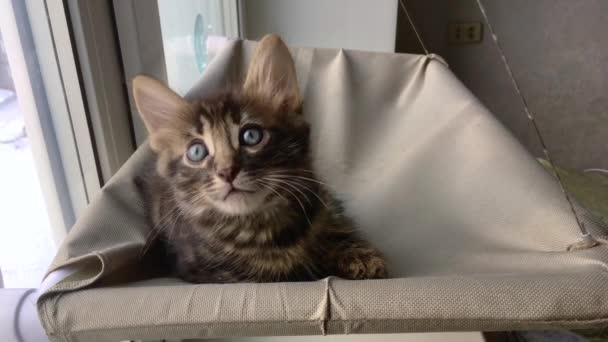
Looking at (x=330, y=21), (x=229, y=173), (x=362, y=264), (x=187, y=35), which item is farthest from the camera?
(x=330, y=21)

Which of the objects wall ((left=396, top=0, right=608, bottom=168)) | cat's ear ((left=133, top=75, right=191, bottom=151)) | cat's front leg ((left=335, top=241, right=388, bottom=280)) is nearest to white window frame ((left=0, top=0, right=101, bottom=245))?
cat's ear ((left=133, top=75, right=191, bottom=151))

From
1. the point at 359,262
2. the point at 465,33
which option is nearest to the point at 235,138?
the point at 359,262

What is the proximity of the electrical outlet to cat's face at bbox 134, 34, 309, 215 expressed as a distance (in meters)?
2.20

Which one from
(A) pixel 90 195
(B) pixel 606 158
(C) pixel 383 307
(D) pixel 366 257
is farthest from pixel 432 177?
(B) pixel 606 158

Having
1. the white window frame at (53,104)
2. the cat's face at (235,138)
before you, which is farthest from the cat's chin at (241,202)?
the white window frame at (53,104)

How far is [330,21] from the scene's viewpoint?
2.09 m

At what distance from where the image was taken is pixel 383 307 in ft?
1.86

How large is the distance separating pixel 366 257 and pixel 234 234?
0.81 feet

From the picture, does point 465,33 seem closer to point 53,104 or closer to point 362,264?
point 362,264

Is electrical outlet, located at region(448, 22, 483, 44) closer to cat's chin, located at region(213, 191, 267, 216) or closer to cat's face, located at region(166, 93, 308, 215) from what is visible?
cat's face, located at region(166, 93, 308, 215)

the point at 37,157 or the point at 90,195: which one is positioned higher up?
the point at 37,157

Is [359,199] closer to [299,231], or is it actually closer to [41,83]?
[299,231]

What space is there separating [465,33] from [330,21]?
1.17 metres

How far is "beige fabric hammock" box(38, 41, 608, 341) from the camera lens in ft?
1.87
